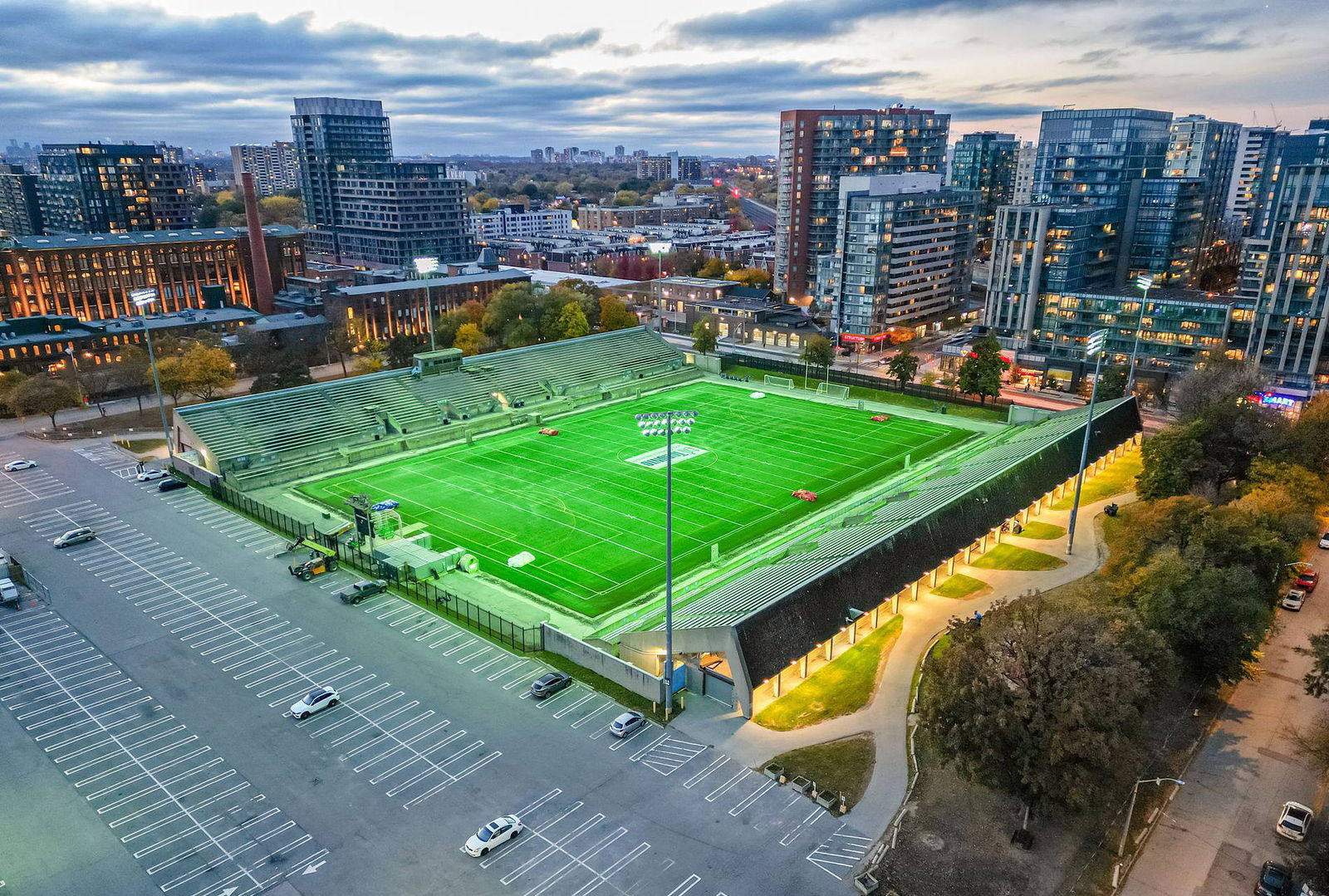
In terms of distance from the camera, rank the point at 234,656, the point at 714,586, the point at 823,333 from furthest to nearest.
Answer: the point at 823,333 < the point at 714,586 < the point at 234,656

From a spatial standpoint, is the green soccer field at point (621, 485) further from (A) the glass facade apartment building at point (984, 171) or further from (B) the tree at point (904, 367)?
(A) the glass facade apartment building at point (984, 171)

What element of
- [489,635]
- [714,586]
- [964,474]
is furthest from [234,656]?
[964,474]

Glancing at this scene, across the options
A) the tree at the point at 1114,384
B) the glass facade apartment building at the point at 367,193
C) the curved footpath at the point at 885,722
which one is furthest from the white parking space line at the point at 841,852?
the glass facade apartment building at the point at 367,193

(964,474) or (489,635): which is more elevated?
(964,474)

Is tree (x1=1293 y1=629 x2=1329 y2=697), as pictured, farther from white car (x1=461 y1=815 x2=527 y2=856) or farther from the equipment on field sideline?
the equipment on field sideline

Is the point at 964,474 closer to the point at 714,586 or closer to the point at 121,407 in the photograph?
the point at 714,586

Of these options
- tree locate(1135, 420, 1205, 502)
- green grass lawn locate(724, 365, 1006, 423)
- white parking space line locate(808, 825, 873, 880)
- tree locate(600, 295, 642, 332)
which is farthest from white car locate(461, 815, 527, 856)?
tree locate(600, 295, 642, 332)
